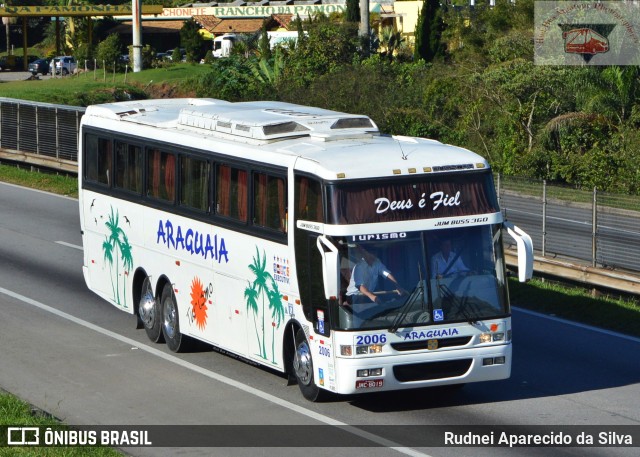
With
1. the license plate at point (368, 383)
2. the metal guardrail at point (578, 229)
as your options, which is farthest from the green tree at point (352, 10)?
the license plate at point (368, 383)

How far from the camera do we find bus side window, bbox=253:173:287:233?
13758 mm

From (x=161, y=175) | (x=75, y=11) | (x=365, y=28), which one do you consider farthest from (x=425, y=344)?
(x=75, y=11)

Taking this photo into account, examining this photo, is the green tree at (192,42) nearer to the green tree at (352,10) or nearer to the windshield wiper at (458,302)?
the green tree at (352,10)

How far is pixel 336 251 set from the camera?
40.9 ft

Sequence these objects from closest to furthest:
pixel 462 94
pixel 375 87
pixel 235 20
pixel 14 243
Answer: pixel 14 243 → pixel 462 94 → pixel 375 87 → pixel 235 20

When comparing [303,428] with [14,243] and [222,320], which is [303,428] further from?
[14,243]

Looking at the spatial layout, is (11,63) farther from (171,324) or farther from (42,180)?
(171,324)

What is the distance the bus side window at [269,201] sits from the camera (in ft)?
45.1

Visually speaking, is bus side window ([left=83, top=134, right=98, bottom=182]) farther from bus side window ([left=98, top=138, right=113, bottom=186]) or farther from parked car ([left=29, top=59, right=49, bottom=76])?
parked car ([left=29, top=59, right=49, bottom=76])

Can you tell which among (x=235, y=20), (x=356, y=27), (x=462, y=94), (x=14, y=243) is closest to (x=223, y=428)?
(x=14, y=243)

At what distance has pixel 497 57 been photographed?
41438 millimetres

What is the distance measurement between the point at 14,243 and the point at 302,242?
46.6 ft

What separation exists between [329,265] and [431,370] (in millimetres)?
1668

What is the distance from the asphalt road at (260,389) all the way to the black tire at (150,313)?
0.53ft
